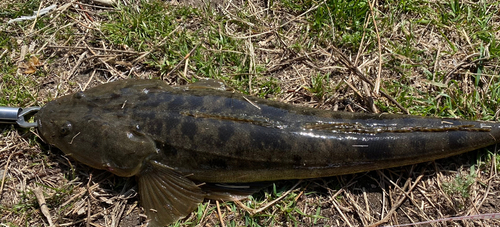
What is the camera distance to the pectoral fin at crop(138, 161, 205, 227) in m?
3.98

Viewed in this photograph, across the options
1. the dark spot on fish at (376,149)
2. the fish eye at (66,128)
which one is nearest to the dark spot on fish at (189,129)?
the fish eye at (66,128)

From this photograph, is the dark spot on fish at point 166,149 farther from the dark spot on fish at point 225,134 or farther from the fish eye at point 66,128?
the fish eye at point 66,128

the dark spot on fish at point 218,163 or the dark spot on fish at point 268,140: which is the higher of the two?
the dark spot on fish at point 268,140

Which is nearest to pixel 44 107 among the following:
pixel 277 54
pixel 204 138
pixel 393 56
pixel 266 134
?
pixel 204 138

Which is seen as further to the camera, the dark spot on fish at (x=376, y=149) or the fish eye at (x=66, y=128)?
the fish eye at (x=66, y=128)

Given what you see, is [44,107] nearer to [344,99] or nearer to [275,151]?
[275,151]

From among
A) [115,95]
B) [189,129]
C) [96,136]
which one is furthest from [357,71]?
[96,136]

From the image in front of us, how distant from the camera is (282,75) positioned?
16.0 ft

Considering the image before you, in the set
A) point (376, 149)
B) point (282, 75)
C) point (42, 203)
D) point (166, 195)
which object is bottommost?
point (42, 203)

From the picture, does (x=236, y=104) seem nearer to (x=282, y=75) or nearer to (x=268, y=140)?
(x=268, y=140)

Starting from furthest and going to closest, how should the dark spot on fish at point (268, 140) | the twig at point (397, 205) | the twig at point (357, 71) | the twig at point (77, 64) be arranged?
the twig at point (77, 64) < the twig at point (357, 71) < the twig at point (397, 205) < the dark spot on fish at point (268, 140)

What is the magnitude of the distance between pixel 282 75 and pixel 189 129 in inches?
59.7

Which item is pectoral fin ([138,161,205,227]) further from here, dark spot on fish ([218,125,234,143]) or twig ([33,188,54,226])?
twig ([33,188,54,226])

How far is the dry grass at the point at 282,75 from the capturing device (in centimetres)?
416
